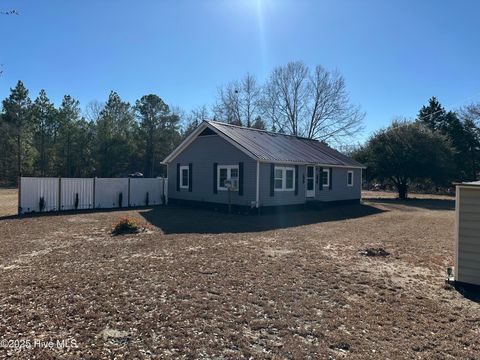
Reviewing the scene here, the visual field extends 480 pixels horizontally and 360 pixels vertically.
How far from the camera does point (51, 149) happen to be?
126 feet

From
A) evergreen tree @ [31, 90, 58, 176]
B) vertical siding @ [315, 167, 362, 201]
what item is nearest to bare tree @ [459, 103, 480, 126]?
vertical siding @ [315, 167, 362, 201]

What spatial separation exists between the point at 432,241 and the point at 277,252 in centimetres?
491

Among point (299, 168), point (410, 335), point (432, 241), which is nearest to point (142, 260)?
point (410, 335)

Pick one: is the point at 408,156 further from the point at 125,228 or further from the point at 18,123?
the point at 18,123

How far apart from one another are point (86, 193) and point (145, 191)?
3383mm

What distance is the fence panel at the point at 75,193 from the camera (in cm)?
1622

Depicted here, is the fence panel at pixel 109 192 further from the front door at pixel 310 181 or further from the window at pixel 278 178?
the front door at pixel 310 181

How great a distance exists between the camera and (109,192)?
18.0 m

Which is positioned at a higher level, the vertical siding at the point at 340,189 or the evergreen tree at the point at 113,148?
the evergreen tree at the point at 113,148

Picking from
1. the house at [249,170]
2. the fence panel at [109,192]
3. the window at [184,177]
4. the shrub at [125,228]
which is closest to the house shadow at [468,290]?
the shrub at [125,228]

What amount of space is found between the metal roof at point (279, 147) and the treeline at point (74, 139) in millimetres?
20691

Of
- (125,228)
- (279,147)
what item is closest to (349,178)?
(279,147)

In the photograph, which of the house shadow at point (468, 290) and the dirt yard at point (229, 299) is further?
the house shadow at point (468, 290)

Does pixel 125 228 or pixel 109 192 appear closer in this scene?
pixel 125 228
